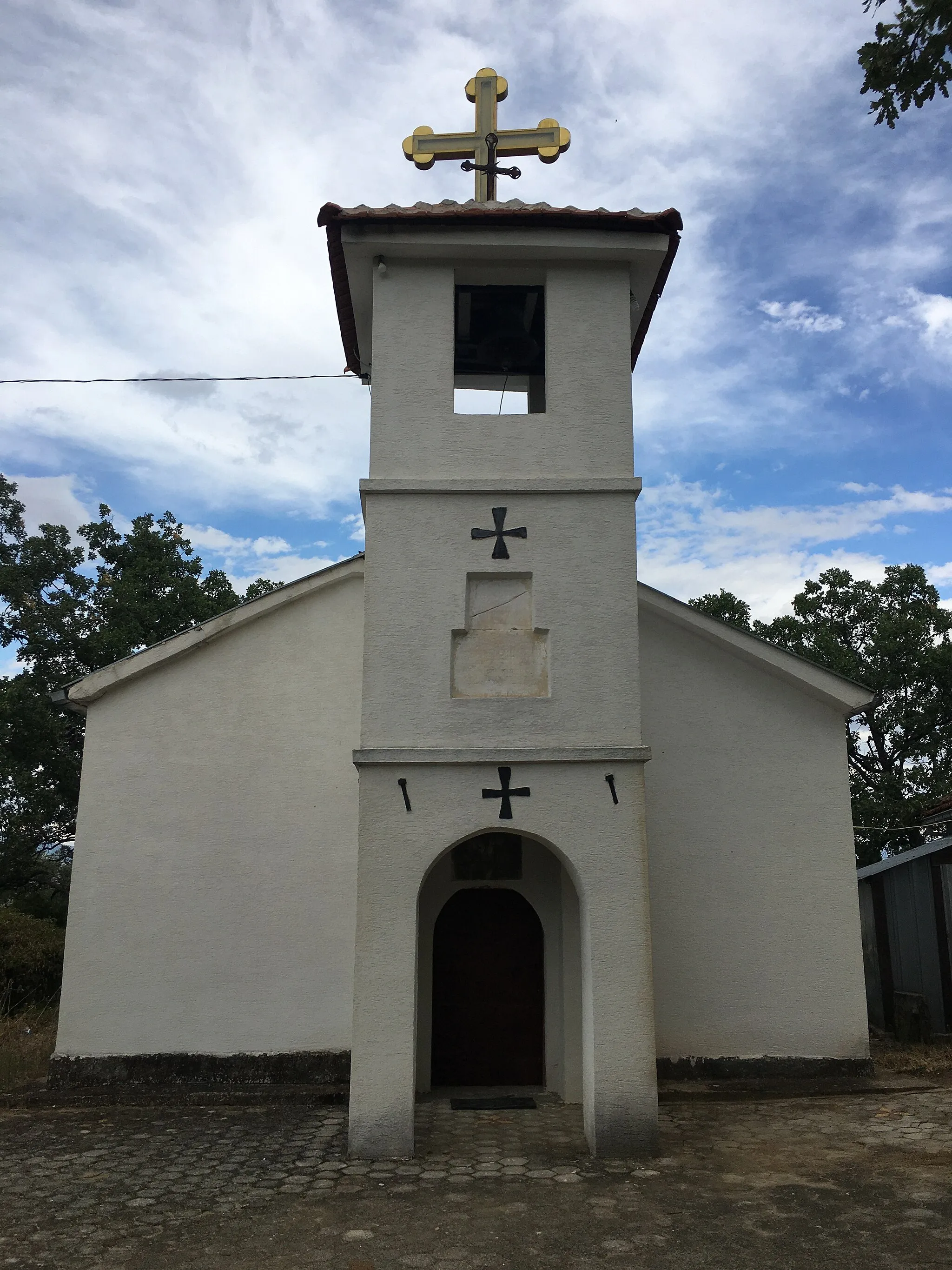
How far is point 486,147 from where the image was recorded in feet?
30.9

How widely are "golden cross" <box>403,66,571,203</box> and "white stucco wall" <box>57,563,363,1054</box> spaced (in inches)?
175

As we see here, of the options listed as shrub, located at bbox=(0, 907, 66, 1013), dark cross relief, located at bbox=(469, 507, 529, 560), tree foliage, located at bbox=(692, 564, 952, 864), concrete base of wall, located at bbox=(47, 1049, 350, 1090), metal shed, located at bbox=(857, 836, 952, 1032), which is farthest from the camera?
tree foliage, located at bbox=(692, 564, 952, 864)

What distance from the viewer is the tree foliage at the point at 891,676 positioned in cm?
2466

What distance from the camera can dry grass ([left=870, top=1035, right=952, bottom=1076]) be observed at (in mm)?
9797

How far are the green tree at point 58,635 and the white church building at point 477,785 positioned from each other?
8608 mm

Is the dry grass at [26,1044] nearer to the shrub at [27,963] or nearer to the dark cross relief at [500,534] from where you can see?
the shrub at [27,963]

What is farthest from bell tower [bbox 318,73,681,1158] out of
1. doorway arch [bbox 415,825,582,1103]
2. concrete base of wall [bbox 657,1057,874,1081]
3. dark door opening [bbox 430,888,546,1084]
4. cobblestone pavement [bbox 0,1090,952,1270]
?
concrete base of wall [bbox 657,1057,874,1081]

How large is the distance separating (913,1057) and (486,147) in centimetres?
1041

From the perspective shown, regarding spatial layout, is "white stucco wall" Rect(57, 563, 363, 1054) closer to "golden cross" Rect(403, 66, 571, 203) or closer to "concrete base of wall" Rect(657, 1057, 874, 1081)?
"concrete base of wall" Rect(657, 1057, 874, 1081)

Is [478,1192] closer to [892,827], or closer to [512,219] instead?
[512,219]

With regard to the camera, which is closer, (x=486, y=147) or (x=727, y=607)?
(x=486, y=147)

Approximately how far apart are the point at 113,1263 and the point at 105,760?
524 centimetres

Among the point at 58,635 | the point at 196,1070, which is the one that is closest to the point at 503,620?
the point at 196,1070

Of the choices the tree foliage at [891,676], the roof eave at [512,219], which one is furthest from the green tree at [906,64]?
the tree foliage at [891,676]
